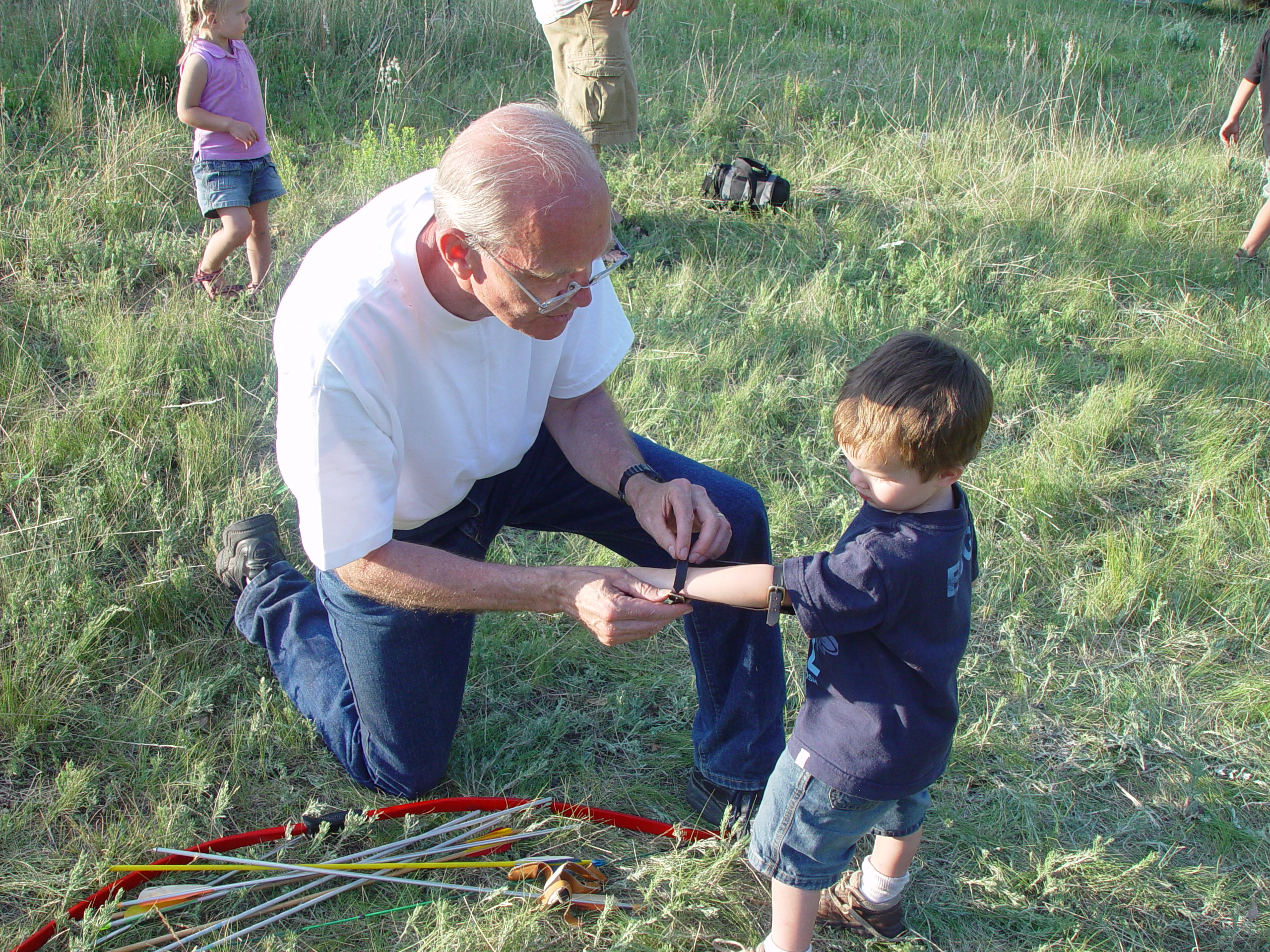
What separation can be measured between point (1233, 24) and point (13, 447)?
12.9 meters

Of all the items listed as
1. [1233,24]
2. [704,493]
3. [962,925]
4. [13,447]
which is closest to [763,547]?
[704,493]

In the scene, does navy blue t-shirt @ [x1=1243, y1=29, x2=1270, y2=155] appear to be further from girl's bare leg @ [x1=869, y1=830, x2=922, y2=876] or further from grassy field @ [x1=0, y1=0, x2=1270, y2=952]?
girl's bare leg @ [x1=869, y1=830, x2=922, y2=876]

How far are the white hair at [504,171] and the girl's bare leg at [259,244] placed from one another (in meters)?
2.96

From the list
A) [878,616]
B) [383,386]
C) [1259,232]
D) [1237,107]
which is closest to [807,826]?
[878,616]

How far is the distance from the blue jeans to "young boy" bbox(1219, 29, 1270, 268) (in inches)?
168

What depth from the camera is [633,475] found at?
2418mm

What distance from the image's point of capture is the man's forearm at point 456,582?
211 cm

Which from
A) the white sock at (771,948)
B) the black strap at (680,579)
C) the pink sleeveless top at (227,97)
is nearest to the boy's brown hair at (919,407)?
the black strap at (680,579)

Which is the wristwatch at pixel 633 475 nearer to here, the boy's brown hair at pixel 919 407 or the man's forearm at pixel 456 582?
the man's forearm at pixel 456 582

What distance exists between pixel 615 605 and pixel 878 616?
563mm

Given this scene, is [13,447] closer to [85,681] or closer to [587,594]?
[85,681]

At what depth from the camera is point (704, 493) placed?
232cm

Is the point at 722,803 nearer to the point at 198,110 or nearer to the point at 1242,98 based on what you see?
the point at 198,110

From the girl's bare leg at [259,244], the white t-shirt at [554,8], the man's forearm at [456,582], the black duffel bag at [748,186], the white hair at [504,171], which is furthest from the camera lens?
the black duffel bag at [748,186]
